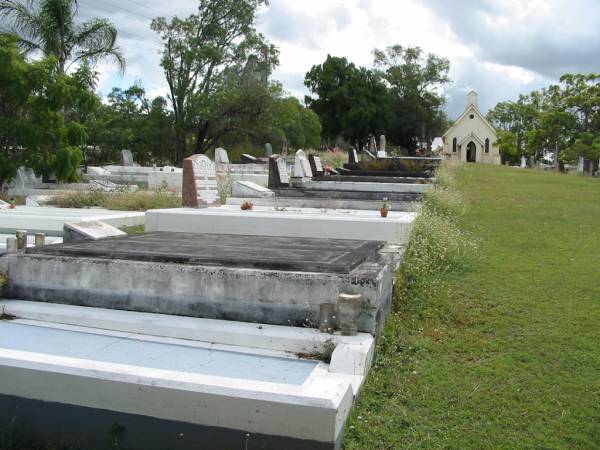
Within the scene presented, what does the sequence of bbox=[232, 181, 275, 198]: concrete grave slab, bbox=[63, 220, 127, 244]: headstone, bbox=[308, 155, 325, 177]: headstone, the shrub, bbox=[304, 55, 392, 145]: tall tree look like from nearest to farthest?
the shrub, bbox=[63, 220, 127, 244]: headstone, bbox=[232, 181, 275, 198]: concrete grave slab, bbox=[308, 155, 325, 177]: headstone, bbox=[304, 55, 392, 145]: tall tree

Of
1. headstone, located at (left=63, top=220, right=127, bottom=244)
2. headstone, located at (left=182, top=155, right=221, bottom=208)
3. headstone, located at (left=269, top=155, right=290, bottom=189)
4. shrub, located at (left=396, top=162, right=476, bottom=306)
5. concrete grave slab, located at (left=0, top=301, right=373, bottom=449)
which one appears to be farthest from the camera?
headstone, located at (left=269, top=155, right=290, bottom=189)

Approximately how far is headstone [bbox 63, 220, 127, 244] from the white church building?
56.3 metres

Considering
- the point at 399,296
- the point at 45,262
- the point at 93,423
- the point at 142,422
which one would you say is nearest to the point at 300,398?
the point at 142,422

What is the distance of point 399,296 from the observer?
5.89 metres

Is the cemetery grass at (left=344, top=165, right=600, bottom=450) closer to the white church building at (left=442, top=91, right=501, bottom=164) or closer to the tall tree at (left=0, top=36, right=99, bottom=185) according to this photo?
the tall tree at (left=0, top=36, right=99, bottom=185)

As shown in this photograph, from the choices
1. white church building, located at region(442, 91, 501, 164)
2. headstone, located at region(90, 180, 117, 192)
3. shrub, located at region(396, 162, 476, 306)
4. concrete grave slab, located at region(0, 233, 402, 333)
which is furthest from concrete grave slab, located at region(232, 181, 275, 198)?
white church building, located at region(442, 91, 501, 164)

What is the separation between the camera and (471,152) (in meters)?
61.5

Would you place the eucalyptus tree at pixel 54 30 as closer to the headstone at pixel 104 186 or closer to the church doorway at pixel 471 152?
the headstone at pixel 104 186

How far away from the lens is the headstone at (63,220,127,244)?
6866 mm

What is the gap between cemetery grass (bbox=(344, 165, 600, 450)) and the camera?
3.71 metres

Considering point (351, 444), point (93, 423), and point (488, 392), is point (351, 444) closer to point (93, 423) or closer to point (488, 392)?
point (488, 392)

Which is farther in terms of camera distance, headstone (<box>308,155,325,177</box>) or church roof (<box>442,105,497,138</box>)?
church roof (<box>442,105,497,138</box>)

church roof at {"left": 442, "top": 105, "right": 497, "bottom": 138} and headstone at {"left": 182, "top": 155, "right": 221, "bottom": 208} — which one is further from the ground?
church roof at {"left": 442, "top": 105, "right": 497, "bottom": 138}

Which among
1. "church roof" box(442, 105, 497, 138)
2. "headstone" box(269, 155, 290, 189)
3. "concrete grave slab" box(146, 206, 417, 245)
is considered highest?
"church roof" box(442, 105, 497, 138)
